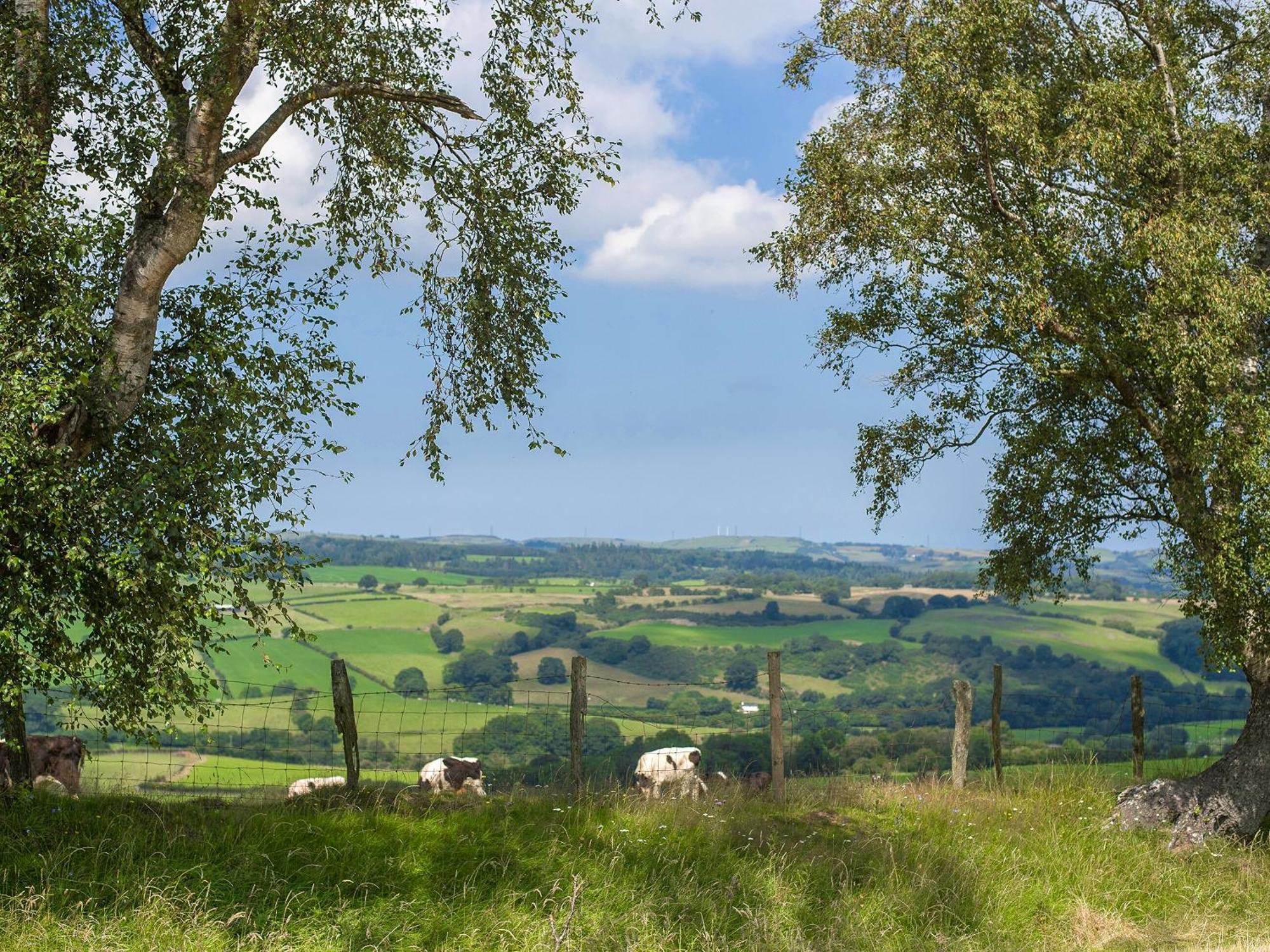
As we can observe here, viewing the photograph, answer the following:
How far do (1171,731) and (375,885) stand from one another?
72.3m

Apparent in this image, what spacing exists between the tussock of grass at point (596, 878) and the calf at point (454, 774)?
13.5 ft

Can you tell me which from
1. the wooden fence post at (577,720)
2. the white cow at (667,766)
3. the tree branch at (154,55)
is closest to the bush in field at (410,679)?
the white cow at (667,766)

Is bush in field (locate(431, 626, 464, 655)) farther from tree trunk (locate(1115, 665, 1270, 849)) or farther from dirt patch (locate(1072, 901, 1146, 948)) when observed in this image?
dirt patch (locate(1072, 901, 1146, 948))

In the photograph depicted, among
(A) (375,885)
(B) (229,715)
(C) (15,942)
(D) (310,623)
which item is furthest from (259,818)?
(D) (310,623)

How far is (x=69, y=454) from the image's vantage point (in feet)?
40.3

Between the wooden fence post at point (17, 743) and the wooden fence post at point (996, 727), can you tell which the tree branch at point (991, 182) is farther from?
the wooden fence post at point (17, 743)

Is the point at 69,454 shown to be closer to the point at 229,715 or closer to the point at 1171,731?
the point at 1171,731

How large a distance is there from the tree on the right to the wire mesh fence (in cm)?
421

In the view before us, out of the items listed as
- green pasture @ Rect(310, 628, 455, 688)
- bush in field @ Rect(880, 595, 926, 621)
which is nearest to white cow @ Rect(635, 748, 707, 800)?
green pasture @ Rect(310, 628, 455, 688)

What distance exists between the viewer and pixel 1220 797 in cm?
1809

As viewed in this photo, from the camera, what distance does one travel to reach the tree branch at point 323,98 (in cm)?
1442

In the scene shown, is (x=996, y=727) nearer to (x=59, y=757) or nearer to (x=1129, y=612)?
(x=59, y=757)

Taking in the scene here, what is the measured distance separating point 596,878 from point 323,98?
10745mm

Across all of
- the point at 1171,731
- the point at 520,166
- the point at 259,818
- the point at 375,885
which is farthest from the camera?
the point at 1171,731
